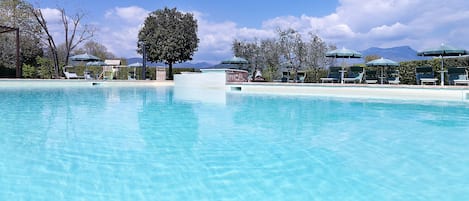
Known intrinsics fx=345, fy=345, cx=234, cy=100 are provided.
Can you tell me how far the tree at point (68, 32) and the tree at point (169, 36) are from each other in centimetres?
514

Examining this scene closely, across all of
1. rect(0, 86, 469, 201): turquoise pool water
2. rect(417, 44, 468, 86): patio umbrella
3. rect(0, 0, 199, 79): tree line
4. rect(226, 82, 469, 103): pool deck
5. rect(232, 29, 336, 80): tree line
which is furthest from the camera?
rect(0, 0, 199, 79): tree line

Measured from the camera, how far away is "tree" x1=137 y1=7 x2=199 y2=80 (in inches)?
1054

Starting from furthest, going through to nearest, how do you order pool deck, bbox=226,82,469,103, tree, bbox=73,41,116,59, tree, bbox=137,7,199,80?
tree, bbox=73,41,116,59 → tree, bbox=137,7,199,80 → pool deck, bbox=226,82,469,103

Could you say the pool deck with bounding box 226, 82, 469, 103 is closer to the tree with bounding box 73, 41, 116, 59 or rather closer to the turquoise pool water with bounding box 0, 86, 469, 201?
the turquoise pool water with bounding box 0, 86, 469, 201

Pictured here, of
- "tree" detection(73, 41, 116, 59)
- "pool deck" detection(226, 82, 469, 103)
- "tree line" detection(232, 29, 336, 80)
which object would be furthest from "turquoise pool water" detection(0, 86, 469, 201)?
"tree" detection(73, 41, 116, 59)

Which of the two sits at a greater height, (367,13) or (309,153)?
(367,13)

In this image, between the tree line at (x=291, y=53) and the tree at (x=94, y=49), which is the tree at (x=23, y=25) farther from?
the tree line at (x=291, y=53)

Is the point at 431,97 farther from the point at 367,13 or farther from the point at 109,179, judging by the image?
the point at 109,179

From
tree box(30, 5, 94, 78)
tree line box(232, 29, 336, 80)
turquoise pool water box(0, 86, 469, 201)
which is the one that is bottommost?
turquoise pool water box(0, 86, 469, 201)

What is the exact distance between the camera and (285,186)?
2930mm

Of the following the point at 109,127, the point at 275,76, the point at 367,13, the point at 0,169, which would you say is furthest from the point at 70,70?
the point at 0,169

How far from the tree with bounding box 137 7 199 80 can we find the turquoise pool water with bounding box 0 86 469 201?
20.8m

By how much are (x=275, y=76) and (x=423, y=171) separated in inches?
764

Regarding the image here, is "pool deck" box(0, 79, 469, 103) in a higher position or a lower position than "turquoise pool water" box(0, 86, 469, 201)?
higher
